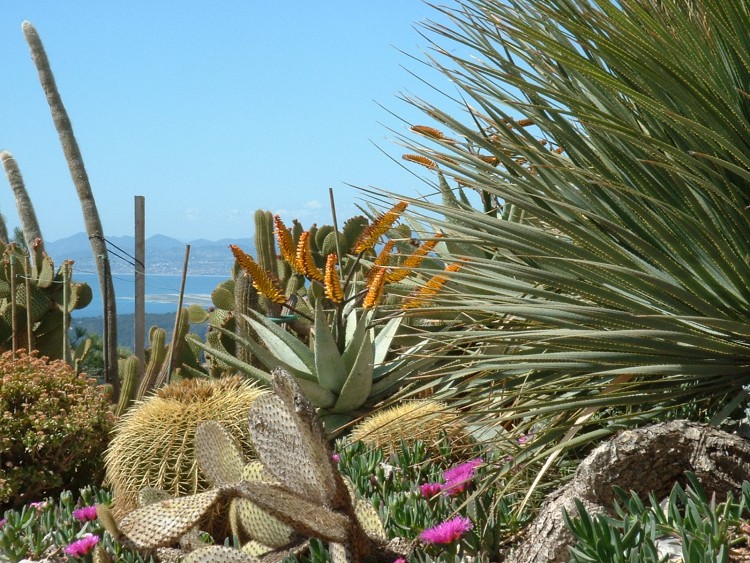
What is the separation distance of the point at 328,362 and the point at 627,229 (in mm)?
2132

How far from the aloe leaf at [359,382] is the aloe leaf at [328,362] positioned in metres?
0.06

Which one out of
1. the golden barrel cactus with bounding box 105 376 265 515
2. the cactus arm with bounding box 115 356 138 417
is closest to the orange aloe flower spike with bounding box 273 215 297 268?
the golden barrel cactus with bounding box 105 376 265 515

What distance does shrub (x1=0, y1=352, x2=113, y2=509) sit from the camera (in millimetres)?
4777

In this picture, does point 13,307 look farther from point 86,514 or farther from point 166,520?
point 166,520

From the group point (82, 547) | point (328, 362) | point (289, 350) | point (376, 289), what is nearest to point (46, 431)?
point (289, 350)

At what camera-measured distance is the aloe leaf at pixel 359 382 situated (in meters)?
4.21

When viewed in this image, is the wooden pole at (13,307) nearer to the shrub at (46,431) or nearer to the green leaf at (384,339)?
the shrub at (46,431)

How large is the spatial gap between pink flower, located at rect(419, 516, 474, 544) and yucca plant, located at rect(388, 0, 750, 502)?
28cm

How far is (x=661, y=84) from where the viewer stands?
2.34 meters

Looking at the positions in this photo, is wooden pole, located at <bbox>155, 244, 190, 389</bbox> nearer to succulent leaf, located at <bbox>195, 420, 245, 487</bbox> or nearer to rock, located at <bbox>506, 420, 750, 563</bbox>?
succulent leaf, located at <bbox>195, 420, 245, 487</bbox>

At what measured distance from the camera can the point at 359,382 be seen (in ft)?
14.1

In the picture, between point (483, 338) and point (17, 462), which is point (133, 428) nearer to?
point (17, 462)

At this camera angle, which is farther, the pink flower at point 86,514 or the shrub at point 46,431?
the shrub at point 46,431

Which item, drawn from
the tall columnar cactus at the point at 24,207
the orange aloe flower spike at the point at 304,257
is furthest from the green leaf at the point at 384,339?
the tall columnar cactus at the point at 24,207
